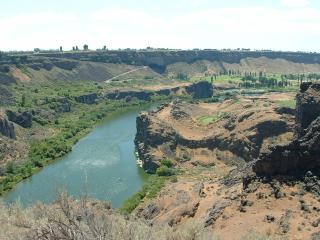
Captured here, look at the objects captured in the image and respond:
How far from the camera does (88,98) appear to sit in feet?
479

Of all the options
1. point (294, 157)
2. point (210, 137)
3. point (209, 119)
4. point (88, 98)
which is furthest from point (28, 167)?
point (88, 98)

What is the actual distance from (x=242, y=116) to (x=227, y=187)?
3432cm

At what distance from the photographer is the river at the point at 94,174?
215 feet

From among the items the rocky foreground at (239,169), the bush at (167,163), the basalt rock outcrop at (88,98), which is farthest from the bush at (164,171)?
the basalt rock outcrop at (88,98)

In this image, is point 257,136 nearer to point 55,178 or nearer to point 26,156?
point 55,178

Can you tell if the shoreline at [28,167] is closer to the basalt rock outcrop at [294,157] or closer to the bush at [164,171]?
the bush at [164,171]

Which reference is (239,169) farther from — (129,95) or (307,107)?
(129,95)

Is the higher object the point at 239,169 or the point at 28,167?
the point at 239,169

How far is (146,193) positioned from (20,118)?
4964 cm

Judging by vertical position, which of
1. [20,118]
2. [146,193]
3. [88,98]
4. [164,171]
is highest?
[20,118]

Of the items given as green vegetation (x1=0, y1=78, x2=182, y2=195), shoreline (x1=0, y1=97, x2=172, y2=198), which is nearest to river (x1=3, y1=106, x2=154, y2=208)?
shoreline (x1=0, y1=97, x2=172, y2=198)

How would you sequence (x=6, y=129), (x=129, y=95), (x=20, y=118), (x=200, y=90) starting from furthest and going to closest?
(x=200, y=90)
(x=129, y=95)
(x=20, y=118)
(x=6, y=129)

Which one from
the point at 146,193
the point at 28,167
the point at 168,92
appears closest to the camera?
the point at 146,193

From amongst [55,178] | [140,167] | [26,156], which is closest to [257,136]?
[140,167]
